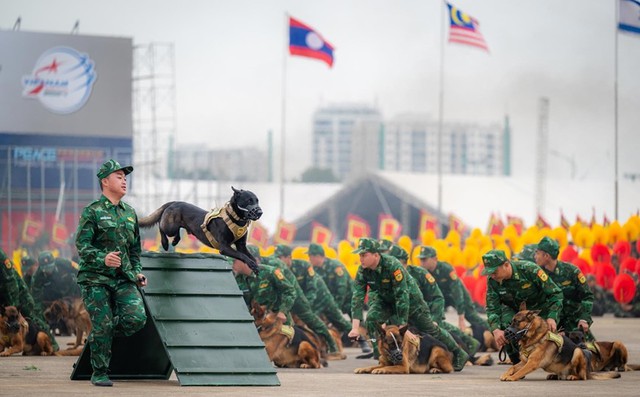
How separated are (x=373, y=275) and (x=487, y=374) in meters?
1.83

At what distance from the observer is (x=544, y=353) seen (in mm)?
14992

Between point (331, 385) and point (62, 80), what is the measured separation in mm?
50013

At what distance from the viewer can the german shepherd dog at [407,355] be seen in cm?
1642

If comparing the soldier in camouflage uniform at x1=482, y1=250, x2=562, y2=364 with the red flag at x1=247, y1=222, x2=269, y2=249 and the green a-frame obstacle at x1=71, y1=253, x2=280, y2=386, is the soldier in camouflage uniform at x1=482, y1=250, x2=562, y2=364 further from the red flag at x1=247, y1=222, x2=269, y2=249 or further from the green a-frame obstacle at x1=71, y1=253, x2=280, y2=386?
the red flag at x1=247, y1=222, x2=269, y2=249

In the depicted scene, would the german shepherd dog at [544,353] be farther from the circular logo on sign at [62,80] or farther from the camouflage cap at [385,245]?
the circular logo on sign at [62,80]

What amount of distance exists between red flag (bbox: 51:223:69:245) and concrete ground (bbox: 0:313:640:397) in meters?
36.4

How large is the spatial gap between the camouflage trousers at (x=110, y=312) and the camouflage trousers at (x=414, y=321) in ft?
14.1

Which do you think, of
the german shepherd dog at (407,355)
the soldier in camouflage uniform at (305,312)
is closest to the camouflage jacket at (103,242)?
the german shepherd dog at (407,355)

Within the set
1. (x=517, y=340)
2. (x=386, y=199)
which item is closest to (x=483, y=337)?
(x=517, y=340)

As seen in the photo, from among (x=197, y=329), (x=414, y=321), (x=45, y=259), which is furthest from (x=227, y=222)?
(x=45, y=259)

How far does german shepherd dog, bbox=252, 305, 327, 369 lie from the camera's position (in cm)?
1770

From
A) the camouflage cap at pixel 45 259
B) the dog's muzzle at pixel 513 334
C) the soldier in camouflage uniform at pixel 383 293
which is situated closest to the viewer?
the dog's muzzle at pixel 513 334

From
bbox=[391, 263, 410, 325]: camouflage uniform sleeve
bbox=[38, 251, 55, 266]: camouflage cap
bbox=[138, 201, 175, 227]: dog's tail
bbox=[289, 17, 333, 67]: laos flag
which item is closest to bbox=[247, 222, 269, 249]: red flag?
bbox=[289, 17, 333, 67]: laos flag

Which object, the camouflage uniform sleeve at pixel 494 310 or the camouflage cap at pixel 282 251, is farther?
the camouflage cap at pixel 282 251
